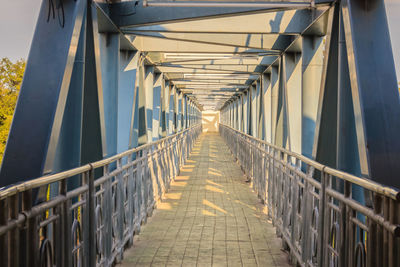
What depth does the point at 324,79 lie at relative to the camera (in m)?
4.46

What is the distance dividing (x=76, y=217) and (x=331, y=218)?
1729mm

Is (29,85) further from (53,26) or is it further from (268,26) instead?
(268,26)

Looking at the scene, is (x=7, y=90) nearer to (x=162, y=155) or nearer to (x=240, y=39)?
(x=162, y=155)

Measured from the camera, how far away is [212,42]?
717 centimetres

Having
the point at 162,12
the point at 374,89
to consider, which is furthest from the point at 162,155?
the point at 374,89

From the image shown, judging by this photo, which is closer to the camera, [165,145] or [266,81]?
[165,145]

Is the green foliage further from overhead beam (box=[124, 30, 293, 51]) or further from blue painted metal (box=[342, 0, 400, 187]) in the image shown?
blue painted metal (box=[342, 0, 400, 187])

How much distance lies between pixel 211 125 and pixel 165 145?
50.1 metres

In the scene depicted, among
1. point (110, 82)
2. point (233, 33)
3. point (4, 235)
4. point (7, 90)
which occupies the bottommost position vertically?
point (4, 235)

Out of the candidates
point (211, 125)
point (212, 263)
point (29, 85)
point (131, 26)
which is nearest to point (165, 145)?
point (131, 26)

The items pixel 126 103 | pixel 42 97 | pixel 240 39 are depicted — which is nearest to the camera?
pixel 42 97

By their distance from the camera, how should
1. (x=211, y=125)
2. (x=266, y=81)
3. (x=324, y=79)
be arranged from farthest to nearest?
(x=211, y=125) → (x=266, y=81) → (x=324, y=79)

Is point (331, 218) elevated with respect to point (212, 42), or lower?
lower

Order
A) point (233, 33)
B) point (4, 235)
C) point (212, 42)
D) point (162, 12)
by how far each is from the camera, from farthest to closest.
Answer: point (212, 42) < point (233, 33) < point (162, 12) < point (4, 235)
